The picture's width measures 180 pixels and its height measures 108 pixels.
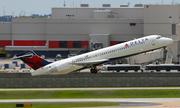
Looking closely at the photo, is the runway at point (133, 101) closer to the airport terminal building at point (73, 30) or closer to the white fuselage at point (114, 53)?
the white fuselage at point (114, 53)

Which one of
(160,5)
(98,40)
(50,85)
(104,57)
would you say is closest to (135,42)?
(104,57)

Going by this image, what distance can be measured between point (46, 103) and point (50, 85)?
677 inches

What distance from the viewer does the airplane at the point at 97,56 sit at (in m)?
69.8

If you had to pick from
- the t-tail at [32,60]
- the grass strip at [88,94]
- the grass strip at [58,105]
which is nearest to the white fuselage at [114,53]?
the t-tail at [32,60]

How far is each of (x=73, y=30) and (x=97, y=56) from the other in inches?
2578

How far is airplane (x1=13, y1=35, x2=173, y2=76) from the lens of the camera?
69812 mm

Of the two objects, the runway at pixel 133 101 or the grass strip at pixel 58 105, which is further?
the grass strip at pixel 58 105

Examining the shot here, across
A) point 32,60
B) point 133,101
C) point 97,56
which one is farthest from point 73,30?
point 133,101

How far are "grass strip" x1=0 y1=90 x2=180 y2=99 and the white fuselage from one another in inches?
533

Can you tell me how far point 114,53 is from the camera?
71.1 m

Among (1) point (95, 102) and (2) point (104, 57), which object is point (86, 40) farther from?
(1) point (95, 102)

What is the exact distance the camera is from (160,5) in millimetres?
121250

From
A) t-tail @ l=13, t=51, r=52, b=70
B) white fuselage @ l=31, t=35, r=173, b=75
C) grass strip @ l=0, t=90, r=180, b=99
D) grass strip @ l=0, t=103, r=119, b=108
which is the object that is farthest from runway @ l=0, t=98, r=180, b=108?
white fuselage @ l=31, t=35, r=173, b=75

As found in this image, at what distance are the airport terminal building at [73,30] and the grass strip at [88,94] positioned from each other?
237 ft
